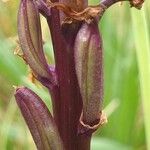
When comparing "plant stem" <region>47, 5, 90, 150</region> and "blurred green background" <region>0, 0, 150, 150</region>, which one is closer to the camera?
"plant stem" <region>47, 5, 90, 150</region>

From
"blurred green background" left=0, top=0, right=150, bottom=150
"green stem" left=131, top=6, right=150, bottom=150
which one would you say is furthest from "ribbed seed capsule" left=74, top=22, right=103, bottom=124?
"blurred green background" left=0, top=0, right=150, bottom=150

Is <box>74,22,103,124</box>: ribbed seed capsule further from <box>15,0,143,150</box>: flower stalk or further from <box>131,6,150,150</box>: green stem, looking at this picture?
<box>131,6,150,150</box>: green stem

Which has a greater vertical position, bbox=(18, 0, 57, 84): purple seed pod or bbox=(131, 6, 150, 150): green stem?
bbox=(18, 0, 57, 84): purple seed pod

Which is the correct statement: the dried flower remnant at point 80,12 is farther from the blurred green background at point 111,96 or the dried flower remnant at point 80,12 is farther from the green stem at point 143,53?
the blurred green background at point 111,96

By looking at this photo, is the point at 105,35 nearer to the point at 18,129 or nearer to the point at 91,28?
the point at 18,129

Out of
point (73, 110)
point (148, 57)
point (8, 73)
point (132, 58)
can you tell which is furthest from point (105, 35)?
point (73, 110)

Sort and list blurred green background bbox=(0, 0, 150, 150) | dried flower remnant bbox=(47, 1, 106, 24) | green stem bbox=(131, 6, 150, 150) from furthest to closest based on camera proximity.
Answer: blurred green background bbox=(0, 0, 150, 150) < green stem bbox=(131, 6, 150, 150) < dried flower remnant bbox=(47, 1, 106, 24)

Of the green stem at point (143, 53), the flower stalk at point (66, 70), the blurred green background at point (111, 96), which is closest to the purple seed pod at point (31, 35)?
the flower stalk at point (66, 70)
